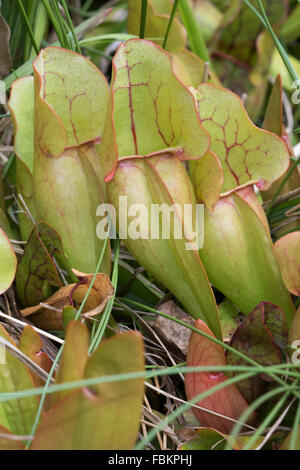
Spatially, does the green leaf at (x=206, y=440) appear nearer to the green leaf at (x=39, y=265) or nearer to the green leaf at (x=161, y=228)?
the green leaf at (x=161, y=228)

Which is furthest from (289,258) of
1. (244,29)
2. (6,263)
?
(244,29)

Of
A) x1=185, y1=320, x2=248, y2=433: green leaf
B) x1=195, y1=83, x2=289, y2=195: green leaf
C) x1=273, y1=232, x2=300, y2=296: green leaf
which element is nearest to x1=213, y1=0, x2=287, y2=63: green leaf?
x1=195, y1=83, x2=289, y2=195: green leaf

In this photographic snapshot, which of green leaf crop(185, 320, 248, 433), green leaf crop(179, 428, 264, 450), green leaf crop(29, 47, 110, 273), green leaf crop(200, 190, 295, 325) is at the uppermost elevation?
green leaf crop(29, 47, 110, 273)

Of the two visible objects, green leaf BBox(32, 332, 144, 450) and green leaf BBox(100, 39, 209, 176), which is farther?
green leaf BBox(100, 39, 209, 176)

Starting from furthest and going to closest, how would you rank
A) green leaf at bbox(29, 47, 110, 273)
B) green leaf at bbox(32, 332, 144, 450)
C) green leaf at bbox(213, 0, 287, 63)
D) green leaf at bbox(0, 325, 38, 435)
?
green leaf at bbox(213, 0, 287, 63)
green leaf at bbox(29, 47, 110, 273)
green leaf at bbox(0, 325, 38, 435)
green leaf at bbox(32, 332, 144, 450)

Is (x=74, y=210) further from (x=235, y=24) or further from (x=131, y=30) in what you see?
(x=235, y=24)

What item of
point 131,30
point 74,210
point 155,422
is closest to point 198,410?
point 155,422

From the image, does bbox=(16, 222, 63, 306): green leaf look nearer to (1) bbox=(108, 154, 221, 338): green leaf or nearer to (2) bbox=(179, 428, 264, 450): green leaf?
(1) bbox=(108, 154, 221, 338): green leaf
